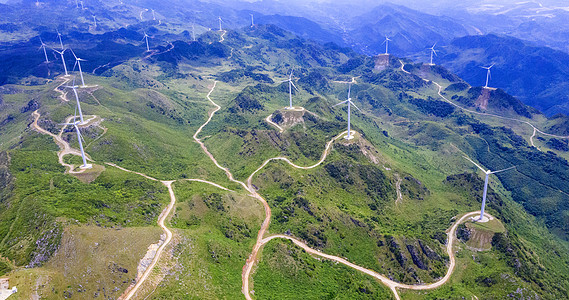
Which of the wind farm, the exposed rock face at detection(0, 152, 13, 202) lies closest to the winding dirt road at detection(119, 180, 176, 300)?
the wind farm

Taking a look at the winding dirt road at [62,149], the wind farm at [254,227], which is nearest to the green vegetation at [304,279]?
the wind farm at [254,227]

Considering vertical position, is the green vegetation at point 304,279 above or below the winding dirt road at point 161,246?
below

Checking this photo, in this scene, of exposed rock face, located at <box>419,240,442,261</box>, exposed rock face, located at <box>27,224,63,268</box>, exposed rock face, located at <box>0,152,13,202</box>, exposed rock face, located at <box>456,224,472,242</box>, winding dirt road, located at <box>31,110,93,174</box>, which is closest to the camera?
exposed rock face, located at <box>27,224,63,268</box>

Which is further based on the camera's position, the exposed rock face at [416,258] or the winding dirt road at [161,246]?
the exposed rock face at [416,258]

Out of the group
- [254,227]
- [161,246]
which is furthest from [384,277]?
[161,246]

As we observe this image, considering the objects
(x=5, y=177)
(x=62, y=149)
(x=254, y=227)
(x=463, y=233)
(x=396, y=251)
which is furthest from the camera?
(x=62, y=149)

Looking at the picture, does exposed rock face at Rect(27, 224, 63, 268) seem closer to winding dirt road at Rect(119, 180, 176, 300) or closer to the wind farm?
the wind farm

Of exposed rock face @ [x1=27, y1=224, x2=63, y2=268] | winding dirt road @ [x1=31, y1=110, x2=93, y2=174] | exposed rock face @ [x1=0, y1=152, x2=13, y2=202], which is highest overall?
exposed rock face @ [x1=27, y1=224, x2=63, y2=268]

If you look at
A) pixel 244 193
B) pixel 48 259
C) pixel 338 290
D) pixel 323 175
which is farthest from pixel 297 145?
pixel 48 259

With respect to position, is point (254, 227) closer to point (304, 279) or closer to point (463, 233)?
point (304, 279)

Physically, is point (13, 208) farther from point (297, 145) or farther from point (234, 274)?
point (297, 145)

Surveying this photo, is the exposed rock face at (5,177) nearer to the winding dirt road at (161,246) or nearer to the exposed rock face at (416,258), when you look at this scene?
the winding dirt road at (161,246)
